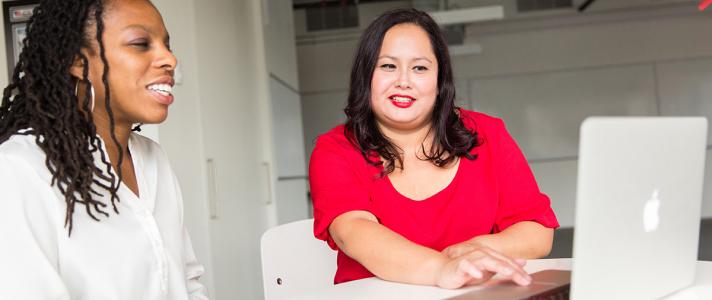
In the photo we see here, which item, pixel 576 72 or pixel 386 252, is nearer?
pixel 386 252

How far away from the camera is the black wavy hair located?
1.95 metres

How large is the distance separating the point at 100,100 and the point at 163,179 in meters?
0.30

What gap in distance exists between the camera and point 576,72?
8.87 meters

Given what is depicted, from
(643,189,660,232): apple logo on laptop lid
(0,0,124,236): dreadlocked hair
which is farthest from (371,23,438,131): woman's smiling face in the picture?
(643,189,660,232): apple logo on laptop lid

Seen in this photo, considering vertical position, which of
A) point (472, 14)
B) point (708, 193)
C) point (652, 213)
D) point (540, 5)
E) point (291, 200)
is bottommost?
point (708, 193)

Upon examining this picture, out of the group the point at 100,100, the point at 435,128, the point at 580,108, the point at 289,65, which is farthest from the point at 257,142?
A: the point at 580,108

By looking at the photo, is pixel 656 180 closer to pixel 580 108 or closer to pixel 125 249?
pixel 125 249

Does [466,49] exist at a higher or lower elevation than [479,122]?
higher

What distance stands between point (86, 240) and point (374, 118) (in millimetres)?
916

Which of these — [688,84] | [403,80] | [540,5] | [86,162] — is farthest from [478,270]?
[688,84]

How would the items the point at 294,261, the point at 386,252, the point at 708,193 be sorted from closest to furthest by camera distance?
1. the point at 386,252
2. the point at 294,261
3. the point at 708,193

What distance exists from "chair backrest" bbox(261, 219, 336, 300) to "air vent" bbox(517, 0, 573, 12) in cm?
704

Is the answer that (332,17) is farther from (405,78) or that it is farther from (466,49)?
(405,78)

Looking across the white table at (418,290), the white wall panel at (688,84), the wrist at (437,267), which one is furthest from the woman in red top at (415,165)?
the white wall panel at (688,84)
